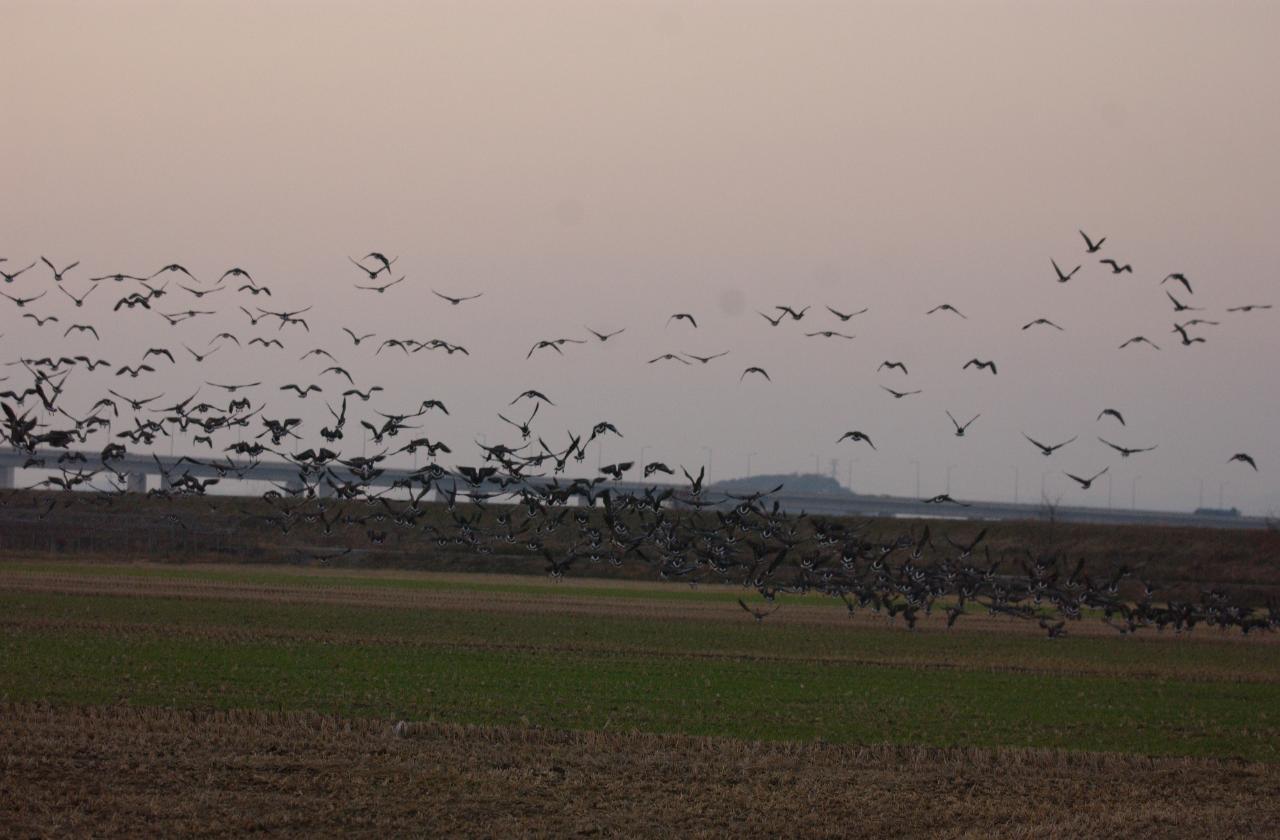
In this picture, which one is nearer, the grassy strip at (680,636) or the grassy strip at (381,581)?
the grassy strip at (680,636)

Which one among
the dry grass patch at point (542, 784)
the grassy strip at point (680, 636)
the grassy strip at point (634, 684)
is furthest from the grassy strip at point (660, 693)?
the grassy strip at point (680, 636)

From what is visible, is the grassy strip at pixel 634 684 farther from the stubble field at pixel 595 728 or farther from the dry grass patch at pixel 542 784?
the dry grass patch at pixel 542 784

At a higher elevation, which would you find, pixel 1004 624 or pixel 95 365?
pixel 95 365

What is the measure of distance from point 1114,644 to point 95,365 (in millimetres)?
46703

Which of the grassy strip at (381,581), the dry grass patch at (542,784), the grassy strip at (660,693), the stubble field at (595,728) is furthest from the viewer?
the grassy strip at (381,581)

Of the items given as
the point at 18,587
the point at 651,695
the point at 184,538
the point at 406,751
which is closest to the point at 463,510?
the point at 184,538

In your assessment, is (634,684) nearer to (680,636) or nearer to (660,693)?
(660,693)

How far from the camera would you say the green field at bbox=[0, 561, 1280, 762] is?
3369 centimetres

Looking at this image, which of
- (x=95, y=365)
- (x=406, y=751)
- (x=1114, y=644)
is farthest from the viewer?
(x=1114, y=644)

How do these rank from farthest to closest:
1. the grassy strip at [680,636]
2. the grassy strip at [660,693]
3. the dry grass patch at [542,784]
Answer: the grassy strip at [680,636] → the grassy strip at [660,693] → the dry grass patch at [542,784]

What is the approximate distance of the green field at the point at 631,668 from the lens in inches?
1326

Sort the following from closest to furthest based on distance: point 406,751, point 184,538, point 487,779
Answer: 1. point 487,779
2. point 406,751
3. point 184,538

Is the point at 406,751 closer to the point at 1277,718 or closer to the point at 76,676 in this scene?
the point at 76,676

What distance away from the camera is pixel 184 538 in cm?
10500
